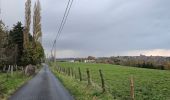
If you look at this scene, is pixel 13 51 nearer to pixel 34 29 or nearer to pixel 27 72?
pixel 27 72

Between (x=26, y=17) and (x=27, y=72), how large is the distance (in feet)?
54.6

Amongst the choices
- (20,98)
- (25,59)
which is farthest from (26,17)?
(20,98)

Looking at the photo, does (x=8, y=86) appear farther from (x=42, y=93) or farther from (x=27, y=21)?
(x=27, y=21)

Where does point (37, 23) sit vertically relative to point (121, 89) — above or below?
above

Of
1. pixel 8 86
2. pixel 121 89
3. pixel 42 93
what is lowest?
pixel 121 89

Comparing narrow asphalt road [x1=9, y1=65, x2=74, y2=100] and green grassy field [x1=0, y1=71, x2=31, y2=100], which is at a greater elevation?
green grassy field [x1=0, y1=71, x2=31, y2=100]

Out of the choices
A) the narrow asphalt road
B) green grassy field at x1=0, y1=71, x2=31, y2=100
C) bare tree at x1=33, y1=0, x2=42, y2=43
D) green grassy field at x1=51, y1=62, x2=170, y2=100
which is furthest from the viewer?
bare tree at x1=33, y1=0, x2=42, y2=43

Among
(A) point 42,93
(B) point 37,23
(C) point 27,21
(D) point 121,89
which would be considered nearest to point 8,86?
(A) point 42,93

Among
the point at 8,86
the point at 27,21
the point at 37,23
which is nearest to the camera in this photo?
the point at 8,86

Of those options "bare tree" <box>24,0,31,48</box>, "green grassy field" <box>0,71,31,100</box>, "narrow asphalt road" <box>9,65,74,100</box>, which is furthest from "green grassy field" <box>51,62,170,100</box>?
"bare tree" <box>24,0,31,48</box>

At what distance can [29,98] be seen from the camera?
686 inches

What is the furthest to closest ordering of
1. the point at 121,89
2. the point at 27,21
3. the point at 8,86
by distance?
1. the point at 27,21
2. the point at 121,89
3. the point at 8,86

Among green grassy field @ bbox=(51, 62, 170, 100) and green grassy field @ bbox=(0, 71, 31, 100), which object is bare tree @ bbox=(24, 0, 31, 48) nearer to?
green grassy field @ bbox=(51, 62, 170, 100)

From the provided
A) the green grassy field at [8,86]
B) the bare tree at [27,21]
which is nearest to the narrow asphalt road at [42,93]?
the green grassy field at [8,86]
